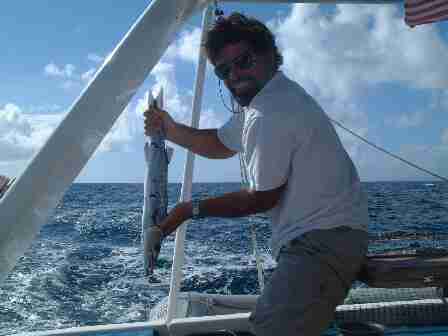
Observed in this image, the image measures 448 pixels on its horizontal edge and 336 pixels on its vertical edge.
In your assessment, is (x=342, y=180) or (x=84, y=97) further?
(x=342, y=180)

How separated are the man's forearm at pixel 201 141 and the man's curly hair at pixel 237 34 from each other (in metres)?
0.71

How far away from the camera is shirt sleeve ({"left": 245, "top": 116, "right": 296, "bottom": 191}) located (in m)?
1.98

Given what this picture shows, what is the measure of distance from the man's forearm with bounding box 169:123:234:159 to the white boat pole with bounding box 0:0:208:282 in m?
0.88

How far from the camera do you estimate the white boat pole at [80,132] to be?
174cm

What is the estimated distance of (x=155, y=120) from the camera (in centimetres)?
293

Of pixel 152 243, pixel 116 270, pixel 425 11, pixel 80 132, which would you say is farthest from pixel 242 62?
pixel 116 270

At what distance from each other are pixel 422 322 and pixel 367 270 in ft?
5.88

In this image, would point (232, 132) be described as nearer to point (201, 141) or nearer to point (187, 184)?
point (201, 141)

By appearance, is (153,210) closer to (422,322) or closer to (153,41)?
(153,41)

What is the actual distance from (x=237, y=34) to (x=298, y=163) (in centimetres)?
68

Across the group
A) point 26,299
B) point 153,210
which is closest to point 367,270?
point 153,210

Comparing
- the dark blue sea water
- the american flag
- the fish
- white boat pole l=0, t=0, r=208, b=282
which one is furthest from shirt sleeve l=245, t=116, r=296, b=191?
the american flag

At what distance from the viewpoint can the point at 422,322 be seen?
393cm

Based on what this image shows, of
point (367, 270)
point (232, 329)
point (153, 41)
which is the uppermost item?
point (153, 41)
